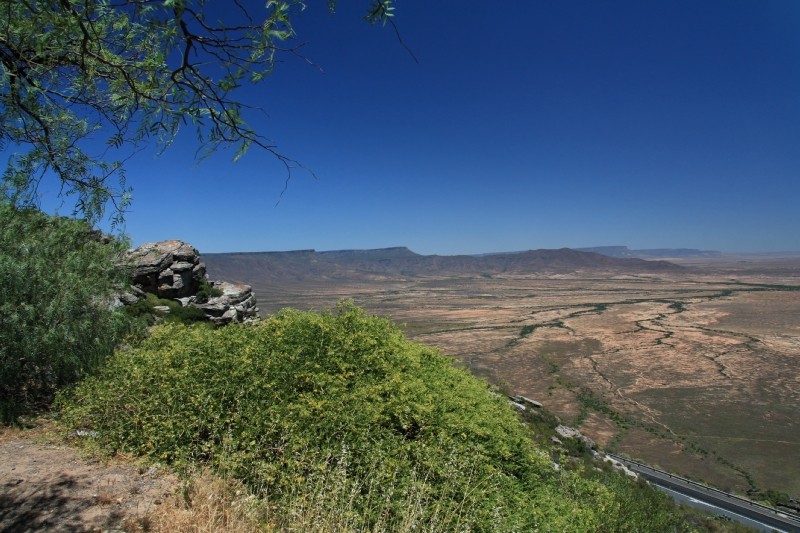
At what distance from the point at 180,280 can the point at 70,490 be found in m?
18.3

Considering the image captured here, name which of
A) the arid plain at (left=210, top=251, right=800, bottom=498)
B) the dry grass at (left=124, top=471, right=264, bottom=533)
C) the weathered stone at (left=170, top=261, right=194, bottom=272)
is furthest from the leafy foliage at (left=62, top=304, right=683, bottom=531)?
the arid plain at (left=210, top=251, right=800, bottom=498)

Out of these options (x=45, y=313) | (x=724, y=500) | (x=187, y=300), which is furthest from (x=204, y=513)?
(x=724, y=500)

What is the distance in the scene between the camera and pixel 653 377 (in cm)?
6738

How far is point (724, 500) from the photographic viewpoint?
31812 millimetres

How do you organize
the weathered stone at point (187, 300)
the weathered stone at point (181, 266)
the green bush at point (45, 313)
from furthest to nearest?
the weathered stone at point (181, 266) → the weathered stone at point (187, 300) → the green bush at point (45, 313)

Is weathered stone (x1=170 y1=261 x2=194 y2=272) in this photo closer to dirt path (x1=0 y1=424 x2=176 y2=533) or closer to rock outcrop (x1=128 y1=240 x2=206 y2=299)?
rock outcrop (x1=128 y1=240 x2=206 y2=299)

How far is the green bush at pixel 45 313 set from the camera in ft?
29.8

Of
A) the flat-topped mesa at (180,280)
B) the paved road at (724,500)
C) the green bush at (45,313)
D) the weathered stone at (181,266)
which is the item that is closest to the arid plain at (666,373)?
the paved road at (724,500)

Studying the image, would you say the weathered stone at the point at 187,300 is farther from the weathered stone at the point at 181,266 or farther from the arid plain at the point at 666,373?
the arid plain at the point at 666,373

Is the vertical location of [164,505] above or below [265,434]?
below

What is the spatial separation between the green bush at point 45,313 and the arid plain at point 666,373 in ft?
73.7

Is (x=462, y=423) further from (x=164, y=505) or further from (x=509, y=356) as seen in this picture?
(x=509, y=356)

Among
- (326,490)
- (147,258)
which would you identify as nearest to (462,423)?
(326,490)

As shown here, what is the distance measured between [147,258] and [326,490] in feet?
66.9
